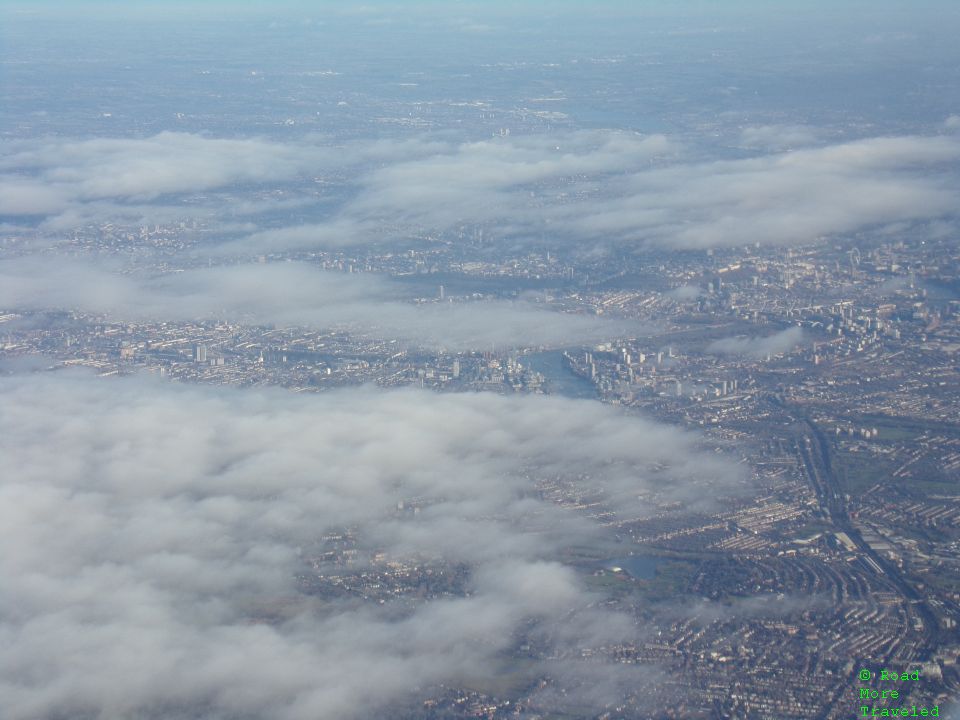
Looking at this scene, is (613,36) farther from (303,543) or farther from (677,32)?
(303,543)

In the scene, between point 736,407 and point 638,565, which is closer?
point 638,565

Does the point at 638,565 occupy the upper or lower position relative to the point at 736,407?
lower

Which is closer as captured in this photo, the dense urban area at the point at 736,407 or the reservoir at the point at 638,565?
the dense urban area at the point at 736,407

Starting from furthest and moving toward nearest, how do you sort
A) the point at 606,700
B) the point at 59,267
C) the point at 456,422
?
the point at 59,267 → the point at 456,422 → the point at 606,700

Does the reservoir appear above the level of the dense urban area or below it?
below

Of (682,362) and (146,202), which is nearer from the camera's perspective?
(682,362)

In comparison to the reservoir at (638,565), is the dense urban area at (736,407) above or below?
above

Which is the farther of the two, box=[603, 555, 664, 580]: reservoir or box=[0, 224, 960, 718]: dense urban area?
box=[603, 555, 664, 580]: reservoir

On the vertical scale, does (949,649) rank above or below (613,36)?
below

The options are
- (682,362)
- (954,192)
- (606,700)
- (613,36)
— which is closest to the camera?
(606,700)

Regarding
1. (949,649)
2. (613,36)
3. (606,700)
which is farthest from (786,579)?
(613,36)
